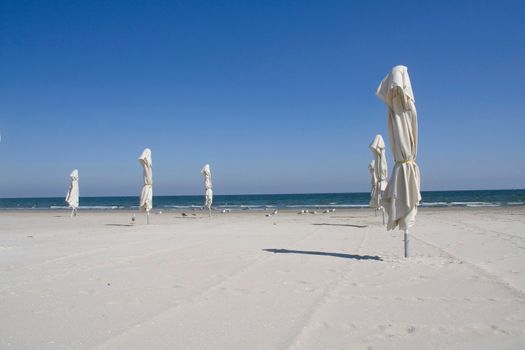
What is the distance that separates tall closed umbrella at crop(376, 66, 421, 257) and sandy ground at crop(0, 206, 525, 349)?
835 mm

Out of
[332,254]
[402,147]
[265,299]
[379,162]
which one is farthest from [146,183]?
[265,299]

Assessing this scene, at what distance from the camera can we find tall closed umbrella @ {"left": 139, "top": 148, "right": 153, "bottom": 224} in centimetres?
1479

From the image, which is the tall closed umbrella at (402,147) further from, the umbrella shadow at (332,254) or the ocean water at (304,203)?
the ocean water at (304,203)

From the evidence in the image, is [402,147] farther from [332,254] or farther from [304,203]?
[304,203]

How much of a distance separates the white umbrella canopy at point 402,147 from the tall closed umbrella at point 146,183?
10328mm

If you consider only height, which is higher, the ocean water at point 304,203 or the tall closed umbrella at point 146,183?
Result: the tall closed umbrella at point 146,183

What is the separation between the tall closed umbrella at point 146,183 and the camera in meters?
14.8

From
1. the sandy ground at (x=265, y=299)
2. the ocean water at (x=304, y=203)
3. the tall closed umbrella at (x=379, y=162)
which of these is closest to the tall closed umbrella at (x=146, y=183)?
the sandy ground at (x=265, y=299)

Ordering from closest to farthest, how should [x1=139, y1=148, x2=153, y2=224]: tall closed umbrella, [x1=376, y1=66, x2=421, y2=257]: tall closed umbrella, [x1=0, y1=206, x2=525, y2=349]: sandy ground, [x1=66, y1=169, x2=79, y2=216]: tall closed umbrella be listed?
[x1=0, y1=206, x2=525, y2=349]: sandy ground → [x1=376, y1=66, x2=421, y2=257]: tall closed umbrella → [x1=139, y1=148, x2=153, y2=224]: tall closed umbrella → [x1=66, y1=169, x2=79, y2=216]: tall closed umbrella

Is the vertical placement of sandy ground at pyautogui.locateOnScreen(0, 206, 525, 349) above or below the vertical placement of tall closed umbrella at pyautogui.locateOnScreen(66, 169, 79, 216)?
below

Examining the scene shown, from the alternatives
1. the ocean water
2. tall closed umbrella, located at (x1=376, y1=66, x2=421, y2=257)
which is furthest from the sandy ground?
the ocean water

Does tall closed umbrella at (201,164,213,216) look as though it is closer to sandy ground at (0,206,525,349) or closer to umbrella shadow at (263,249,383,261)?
sandy ground at (0,206,525,349)

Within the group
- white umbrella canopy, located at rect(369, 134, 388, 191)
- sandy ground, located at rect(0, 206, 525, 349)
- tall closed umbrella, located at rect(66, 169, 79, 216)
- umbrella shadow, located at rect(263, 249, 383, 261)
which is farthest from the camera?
tall closed umbrella, located at rect(66, 169, 79, 216)

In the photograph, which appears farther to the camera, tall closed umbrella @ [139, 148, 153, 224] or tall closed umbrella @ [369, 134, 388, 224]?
tall closed umbrella @ [139, 148, 153, 224]
